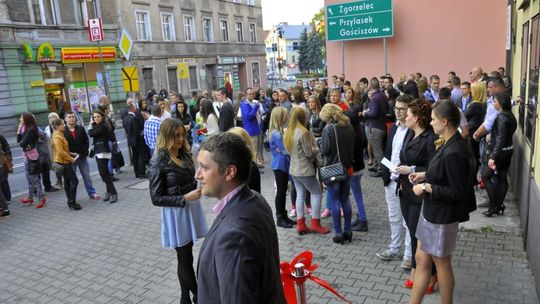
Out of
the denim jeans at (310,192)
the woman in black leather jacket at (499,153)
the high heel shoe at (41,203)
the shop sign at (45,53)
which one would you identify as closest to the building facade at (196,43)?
the shop sign at (45,53)

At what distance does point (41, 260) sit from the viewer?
5914mm

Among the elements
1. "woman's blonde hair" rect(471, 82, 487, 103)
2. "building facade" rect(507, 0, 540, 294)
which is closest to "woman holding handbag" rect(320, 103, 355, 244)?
"building facade" rect(507, 0, 540, 294)

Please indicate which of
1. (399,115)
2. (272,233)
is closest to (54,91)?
(399,115)

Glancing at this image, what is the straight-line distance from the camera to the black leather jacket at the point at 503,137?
5551mm

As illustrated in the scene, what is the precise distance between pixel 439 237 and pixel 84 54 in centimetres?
2505

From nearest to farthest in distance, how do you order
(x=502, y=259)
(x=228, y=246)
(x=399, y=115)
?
(x=228, y=246) → (x=399, y=115) → (x=502, y=259)

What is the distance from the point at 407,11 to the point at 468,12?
1.90m

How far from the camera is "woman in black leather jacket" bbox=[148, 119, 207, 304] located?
12.8 ft

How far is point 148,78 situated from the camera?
3003 cm

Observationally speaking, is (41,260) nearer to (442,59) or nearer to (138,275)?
(138,275)

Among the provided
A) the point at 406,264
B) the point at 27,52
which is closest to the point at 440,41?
the point at 406,264

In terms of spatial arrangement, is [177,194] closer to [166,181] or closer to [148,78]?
[166,181]

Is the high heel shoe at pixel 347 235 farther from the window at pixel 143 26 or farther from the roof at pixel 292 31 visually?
the roof at pixel 292 31

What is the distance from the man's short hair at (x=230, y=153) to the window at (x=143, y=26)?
29205 mm
